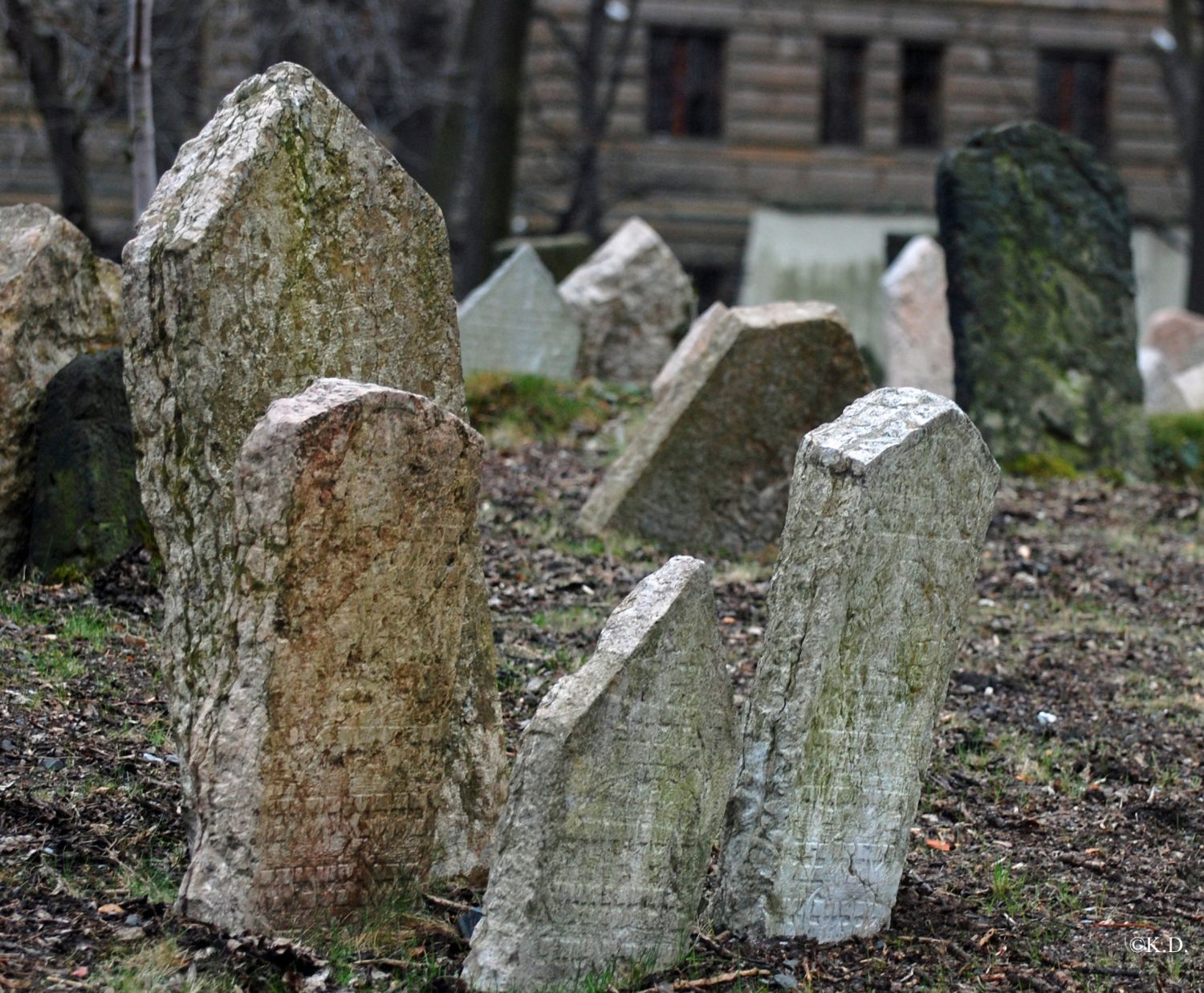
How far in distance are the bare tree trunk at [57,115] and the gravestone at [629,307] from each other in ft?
12.1

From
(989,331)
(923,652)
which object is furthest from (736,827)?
(989,331)

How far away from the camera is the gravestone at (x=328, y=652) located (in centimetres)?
345

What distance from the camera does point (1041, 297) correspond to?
10016 mm

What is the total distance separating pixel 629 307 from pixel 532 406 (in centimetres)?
208

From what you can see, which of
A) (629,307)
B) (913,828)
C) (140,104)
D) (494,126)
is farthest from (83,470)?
(494,126)

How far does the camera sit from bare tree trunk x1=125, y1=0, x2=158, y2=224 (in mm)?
8422

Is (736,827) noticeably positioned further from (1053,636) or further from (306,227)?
(1053,636)

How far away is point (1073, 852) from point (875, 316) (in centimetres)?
1571

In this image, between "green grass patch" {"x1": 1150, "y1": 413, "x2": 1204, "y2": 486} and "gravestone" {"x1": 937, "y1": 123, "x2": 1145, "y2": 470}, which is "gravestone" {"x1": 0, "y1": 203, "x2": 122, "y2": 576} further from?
"green grass patch" {"x1": 1150, "y1": 413, "x2": 1204, "y2": 486}

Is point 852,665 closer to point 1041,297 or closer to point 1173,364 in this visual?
point 1041,297

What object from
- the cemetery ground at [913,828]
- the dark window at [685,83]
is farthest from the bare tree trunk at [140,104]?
the dark window at [685,83]

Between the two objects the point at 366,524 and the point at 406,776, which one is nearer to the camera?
the point at 366,524

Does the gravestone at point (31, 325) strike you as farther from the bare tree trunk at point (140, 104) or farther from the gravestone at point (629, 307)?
the gravestone at point (629, 307)

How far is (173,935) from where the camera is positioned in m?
3.50
